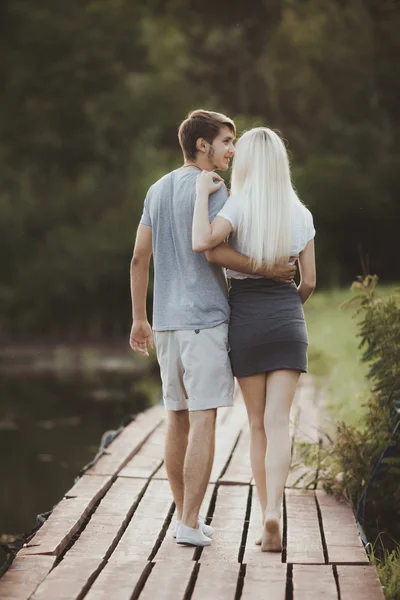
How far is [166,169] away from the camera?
2350cm

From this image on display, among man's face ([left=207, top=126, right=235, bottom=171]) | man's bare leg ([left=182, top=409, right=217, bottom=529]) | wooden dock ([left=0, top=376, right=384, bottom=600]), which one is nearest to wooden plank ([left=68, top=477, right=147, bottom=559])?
wooden dock ([left=0, top=376, right=384, bottom=600])

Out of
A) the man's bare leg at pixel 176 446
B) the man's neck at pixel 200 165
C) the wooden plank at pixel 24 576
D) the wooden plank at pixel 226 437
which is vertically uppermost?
the man's neck at pixel 200 165

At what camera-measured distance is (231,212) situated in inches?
155

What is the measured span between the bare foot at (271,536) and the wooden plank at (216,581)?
212 mm

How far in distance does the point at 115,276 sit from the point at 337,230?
17.1 feet

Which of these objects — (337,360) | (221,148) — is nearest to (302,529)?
(221,148)

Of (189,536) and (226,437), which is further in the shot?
(226,437)

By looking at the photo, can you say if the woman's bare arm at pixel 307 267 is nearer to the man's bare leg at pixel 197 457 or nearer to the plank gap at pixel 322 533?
the man's bare leg at pixel 197 457

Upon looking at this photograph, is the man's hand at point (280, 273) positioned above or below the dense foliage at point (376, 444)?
above

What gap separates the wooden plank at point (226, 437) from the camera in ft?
18.6

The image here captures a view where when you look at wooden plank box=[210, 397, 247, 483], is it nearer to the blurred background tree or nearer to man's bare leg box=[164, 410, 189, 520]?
man's bare leg box=[164, 410, 189, 520]

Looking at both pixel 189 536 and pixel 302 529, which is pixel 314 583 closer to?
pixel 189 536

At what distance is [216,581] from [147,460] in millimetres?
2342

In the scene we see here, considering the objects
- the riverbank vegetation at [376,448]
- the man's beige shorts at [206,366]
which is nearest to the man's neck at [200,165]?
the man's beige shorts at [206,366]
